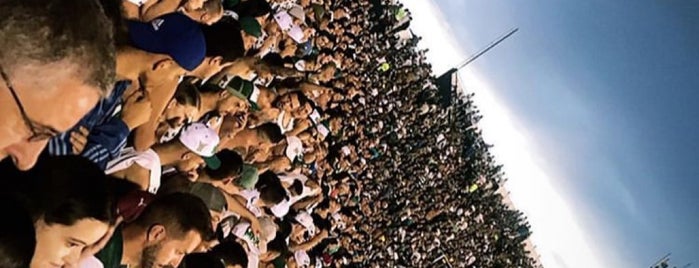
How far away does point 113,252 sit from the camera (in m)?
3.88

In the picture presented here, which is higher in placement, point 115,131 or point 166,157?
point 115,131

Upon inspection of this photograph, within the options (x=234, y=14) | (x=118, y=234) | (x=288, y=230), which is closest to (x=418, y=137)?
(x=288, y=230)

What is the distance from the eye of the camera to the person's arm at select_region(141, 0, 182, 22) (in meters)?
5.05

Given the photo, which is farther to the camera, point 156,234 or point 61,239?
point 156,234

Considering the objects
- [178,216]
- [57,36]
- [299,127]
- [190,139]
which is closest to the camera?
[57,36]

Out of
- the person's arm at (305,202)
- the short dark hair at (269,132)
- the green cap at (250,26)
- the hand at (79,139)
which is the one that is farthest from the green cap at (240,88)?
the person's arm at (305,202)

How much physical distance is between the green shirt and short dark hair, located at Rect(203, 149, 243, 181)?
1.82m

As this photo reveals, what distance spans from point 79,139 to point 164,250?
2.17 ft

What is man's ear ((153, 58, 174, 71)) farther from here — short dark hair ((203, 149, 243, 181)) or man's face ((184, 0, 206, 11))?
short dark hair ((203, 149, 243, 181))

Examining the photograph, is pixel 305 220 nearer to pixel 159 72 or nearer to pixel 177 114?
pixel 177 114

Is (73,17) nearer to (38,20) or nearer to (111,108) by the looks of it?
(38,20)

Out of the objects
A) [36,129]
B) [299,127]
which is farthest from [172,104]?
[299,127]

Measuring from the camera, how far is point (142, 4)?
203 inches

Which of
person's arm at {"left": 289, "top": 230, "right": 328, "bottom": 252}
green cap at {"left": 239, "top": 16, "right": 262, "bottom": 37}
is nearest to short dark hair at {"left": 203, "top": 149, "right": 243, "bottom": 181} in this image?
green cap at {"left": 239, "top": 16, "right": 262, "bottom": 37}
